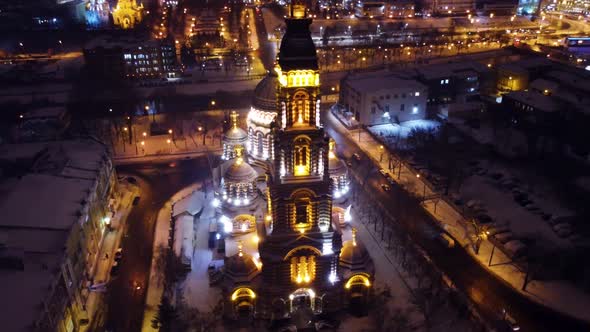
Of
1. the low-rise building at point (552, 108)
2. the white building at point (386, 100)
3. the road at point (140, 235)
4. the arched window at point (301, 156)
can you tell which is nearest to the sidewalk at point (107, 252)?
the road at point (140, 235)

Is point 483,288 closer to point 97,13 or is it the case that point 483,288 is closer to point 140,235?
point 140,235

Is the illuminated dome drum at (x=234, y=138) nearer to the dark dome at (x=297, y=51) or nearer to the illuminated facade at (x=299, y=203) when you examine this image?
the illuminated facade at (x=299, y=203)

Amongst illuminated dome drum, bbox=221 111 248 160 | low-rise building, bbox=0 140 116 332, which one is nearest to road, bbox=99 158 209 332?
low-rise building, bbox=0 140 116 332

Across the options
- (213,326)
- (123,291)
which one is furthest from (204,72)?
(213,326)

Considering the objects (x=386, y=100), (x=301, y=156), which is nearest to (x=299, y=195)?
(x=301, y=156)

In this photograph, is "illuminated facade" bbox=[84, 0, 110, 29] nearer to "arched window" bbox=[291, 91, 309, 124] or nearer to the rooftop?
the rooftop
